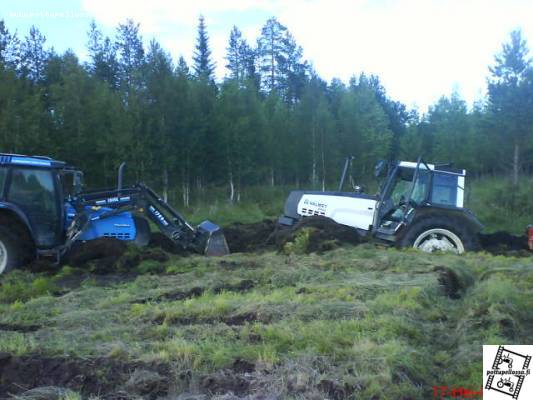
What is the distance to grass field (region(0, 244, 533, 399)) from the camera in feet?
13.2

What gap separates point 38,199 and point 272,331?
22.2 feet

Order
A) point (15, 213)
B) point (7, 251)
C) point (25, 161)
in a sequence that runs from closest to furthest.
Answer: point (7, 251) < point (15, 213) < point (25, 161)

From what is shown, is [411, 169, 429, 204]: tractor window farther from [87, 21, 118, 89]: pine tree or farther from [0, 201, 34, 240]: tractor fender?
[87, 21, 118, 89]: pine tree

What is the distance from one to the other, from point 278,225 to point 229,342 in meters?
8.46

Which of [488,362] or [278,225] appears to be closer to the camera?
[488,362]

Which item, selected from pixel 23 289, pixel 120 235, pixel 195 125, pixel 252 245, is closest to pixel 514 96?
pixel 195 125

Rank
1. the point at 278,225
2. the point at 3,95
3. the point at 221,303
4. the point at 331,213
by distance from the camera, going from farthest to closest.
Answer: the point at 3,95
the point at 278,225
the point at 331,213
the point at 221,303

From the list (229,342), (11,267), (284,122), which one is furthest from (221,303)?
(284,122)

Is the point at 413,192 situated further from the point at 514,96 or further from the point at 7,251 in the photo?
the point at 514,96

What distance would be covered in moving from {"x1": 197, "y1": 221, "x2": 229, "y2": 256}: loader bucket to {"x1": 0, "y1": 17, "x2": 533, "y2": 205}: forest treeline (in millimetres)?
10725

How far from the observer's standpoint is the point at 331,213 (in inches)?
468

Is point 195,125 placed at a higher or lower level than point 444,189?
higher

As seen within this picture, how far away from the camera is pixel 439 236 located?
36.7ft

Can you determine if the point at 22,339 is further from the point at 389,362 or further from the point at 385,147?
the point at 385,147
